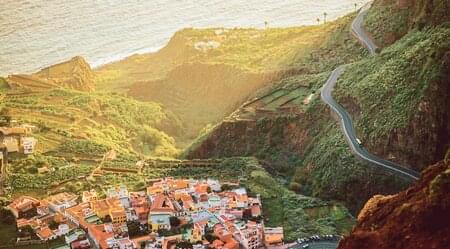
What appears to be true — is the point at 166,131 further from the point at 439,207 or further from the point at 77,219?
the point at 439,207

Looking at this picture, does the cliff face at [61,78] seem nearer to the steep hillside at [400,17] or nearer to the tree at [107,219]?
the steep hillside at [400,17]

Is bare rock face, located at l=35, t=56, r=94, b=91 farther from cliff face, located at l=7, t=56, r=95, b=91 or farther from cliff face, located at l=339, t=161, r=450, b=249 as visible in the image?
cliff face, located at l=339, t=161, r=450, b=249

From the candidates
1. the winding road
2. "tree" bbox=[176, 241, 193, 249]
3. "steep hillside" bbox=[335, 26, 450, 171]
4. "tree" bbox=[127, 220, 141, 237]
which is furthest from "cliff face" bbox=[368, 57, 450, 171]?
"tree" bbox=[127, 220, 141, 237]

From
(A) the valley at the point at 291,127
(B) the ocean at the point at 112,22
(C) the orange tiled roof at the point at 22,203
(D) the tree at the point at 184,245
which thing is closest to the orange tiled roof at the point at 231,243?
(D) the tree at the point at 184,245

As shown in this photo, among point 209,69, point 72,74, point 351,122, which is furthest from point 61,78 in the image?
point 351,122

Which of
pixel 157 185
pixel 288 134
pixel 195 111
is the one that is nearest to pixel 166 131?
pixel 195 111

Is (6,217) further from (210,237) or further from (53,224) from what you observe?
(210,237)
